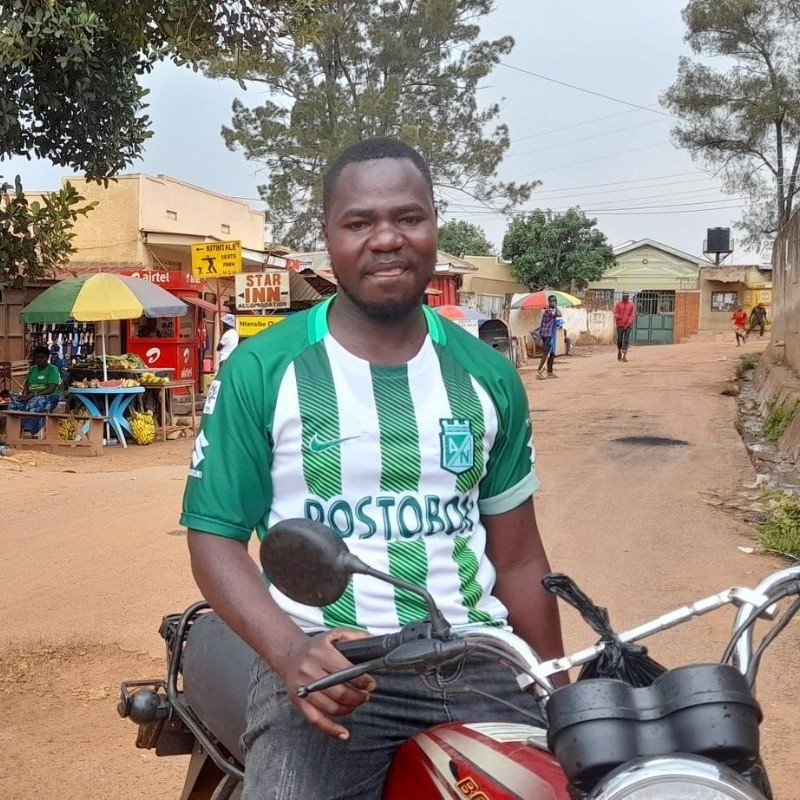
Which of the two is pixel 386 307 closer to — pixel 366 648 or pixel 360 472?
pixel 360 472

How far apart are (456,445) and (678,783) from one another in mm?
961

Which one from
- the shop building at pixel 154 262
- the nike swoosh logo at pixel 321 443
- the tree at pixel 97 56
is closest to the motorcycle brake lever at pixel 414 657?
the nike swoosh logo at pixel 321 443

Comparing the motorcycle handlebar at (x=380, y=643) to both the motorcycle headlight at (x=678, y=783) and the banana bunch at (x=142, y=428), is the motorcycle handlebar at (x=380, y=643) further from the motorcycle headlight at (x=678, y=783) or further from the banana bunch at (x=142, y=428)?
the banana bunch at (x=142, y=428)

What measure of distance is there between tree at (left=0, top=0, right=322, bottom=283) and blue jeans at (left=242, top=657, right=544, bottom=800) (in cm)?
458

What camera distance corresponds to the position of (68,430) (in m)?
14.0

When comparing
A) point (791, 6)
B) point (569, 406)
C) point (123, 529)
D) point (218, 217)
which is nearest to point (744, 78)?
point (791, 6)

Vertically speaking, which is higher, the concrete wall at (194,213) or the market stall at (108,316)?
the concrete wall at (194,213)

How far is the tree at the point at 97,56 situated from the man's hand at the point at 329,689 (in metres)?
4.72

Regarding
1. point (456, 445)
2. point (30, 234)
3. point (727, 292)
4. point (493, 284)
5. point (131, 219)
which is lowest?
point (456, 445)

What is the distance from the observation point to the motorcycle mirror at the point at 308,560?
59.7 inches

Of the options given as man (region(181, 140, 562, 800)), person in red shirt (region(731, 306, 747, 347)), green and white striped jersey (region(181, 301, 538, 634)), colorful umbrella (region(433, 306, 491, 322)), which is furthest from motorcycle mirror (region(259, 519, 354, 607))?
person in red shirt (region(731, 306, 747, 347))

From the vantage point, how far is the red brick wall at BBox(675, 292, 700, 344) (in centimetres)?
4491

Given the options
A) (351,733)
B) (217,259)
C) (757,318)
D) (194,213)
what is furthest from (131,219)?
(757,318)

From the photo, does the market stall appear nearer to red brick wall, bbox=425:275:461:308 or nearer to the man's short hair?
the man's short hair
